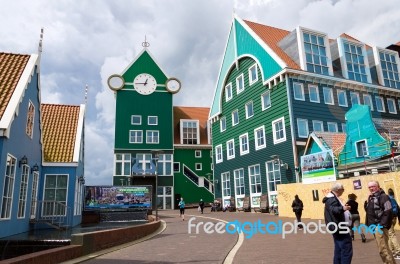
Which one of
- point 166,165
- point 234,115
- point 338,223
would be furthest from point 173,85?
point 338,223

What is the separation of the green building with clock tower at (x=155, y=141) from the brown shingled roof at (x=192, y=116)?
33 cm

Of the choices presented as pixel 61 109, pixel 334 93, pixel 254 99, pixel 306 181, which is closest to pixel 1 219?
pixel 61 109

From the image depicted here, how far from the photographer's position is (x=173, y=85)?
44.1m

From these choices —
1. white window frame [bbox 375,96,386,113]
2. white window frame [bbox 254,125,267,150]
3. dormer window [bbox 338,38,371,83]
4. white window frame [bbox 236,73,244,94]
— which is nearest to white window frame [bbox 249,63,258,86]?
white window frame [bbox 236,73,244,94]

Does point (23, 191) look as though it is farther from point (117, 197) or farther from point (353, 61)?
point (353, 61)

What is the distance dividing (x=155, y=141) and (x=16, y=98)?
3074cm

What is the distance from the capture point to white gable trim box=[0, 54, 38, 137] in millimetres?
10711

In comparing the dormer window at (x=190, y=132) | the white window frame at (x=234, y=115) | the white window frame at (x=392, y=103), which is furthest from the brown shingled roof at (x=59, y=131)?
the white window frame at (x=392, y=103)

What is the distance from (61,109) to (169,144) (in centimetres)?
2255

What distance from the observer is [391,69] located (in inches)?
1227

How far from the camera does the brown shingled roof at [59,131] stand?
1764cm

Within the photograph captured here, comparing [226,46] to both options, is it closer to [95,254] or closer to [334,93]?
[334,93]

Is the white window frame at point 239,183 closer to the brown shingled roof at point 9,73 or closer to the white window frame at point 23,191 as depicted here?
the white window frame at point 23,191

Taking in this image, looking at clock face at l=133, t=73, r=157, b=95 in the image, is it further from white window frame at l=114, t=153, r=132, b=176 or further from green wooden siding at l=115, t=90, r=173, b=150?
white window frame at l=114, t=153, r=132, b=176
